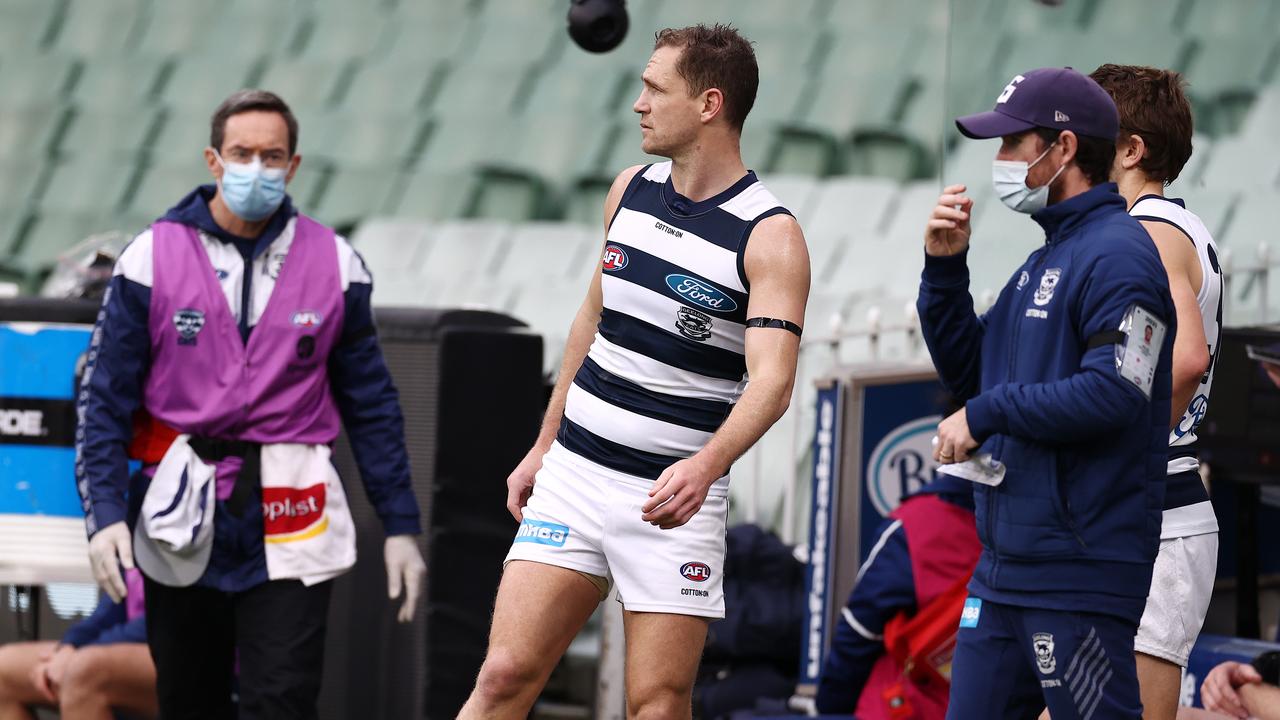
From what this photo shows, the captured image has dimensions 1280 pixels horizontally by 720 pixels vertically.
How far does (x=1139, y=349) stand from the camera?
245 centimetres

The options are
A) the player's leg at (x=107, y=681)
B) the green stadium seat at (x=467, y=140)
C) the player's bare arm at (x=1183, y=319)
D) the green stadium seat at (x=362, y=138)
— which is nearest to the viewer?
the player's bare arm at (x=1183, y=319)

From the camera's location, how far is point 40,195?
33.0 ft

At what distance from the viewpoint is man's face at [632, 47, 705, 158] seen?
291 centimetres

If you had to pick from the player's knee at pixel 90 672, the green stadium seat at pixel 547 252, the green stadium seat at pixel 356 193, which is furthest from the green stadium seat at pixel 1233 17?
the green stadium seat at pixel 356 193

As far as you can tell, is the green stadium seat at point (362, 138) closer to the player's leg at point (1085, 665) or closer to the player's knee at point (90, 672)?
the player's knee at point (90, 672)

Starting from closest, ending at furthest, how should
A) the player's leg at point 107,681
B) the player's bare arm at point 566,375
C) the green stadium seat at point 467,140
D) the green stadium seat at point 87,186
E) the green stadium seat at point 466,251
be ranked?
the player's bare arm at point 566,375 → the player's leg at point 107,681 → the green stadium seat at point 466,251 → the green stadium seat at point 467,140 → the green stadium seat at point 87,186

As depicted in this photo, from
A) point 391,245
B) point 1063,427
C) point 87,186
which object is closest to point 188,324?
point 1063,427

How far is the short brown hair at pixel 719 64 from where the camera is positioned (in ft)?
9.56

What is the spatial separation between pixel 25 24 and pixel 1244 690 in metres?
8.96

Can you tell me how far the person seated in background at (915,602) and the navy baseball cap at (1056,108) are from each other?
1345 millimetres

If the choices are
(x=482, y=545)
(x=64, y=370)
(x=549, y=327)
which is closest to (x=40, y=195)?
(x=549, y=327)

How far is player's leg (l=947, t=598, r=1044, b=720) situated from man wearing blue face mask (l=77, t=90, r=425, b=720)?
1.49 metres

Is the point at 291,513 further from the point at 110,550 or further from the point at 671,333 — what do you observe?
the point at 671,333

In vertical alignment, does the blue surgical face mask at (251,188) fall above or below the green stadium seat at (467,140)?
below
